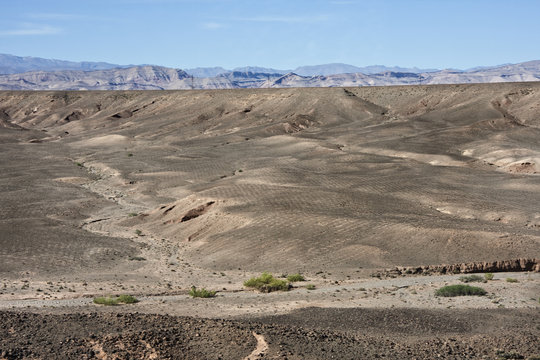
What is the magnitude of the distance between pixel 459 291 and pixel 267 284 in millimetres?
6307

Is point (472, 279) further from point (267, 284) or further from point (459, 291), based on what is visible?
point (267, 284)

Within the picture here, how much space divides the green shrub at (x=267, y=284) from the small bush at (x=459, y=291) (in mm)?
5075

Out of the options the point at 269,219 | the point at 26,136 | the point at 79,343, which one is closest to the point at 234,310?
the point at 79,343

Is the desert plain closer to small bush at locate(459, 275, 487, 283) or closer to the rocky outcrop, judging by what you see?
the rocky outcrop

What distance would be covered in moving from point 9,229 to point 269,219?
12.8m

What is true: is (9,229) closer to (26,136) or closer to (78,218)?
(78,218)

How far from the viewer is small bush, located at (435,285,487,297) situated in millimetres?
21641

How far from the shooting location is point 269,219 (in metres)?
33.1

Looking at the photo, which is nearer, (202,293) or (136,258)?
(202,293)

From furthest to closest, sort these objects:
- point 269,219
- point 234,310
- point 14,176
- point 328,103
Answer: point 328,103
point 14,176
point 269,219
point 234,310

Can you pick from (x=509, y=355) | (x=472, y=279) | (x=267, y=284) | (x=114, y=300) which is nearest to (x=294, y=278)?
(x=267, y=284)

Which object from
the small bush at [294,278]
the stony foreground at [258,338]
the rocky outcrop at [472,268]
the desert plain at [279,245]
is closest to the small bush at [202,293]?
the desert plain at [279,245]

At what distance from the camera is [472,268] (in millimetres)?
27031

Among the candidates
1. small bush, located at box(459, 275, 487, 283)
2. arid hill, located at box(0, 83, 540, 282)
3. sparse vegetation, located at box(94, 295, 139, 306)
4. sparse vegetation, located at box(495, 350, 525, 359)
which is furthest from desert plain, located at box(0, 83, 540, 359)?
sparse vegetation, located at box(94, 295, 139, 306)
